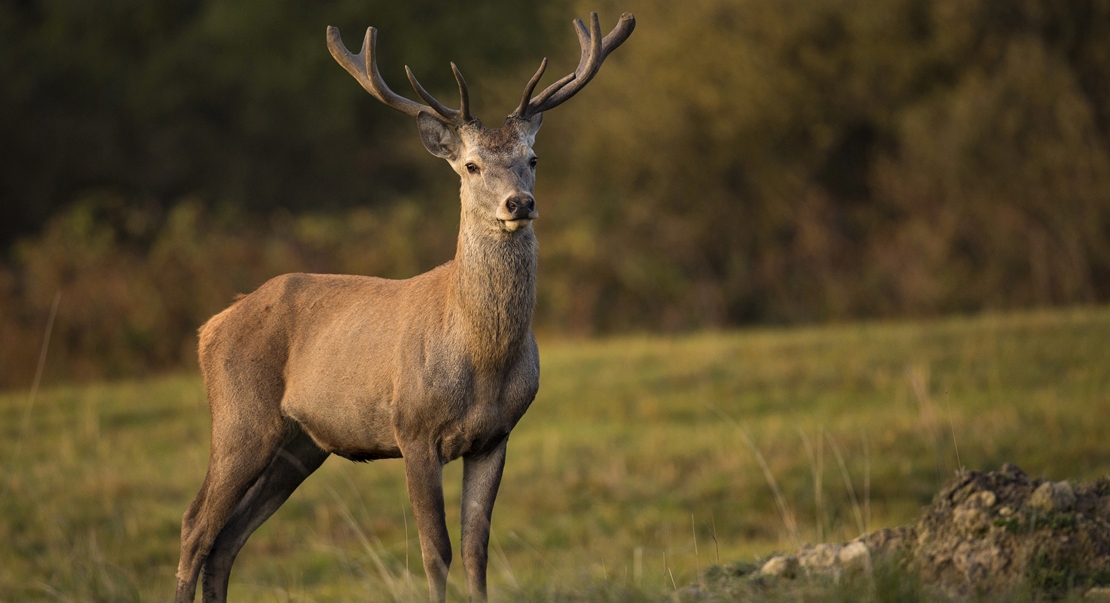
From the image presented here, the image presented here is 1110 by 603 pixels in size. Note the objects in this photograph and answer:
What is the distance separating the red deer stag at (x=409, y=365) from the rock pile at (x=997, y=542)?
4.91ft

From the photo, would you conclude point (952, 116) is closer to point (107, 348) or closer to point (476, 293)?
point (107, 348)

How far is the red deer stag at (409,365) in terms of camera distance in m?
5.22

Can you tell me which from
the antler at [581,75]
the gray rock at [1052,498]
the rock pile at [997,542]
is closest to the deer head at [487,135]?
the antler at [581,75]

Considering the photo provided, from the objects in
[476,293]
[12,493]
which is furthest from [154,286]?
[476,293]

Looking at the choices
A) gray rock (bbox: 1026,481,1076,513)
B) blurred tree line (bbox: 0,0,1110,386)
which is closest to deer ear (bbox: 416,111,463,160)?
gray rock (bbox: 1026,481,1076,513)

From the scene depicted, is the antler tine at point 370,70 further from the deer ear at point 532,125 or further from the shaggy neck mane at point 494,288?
the shaggy neck mane at point 494,288

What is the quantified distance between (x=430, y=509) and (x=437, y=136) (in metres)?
1.68

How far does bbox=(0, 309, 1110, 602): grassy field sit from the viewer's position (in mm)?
10211

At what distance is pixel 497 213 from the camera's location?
5.27 m

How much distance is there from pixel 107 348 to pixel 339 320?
1544cm

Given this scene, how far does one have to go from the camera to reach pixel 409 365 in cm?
533

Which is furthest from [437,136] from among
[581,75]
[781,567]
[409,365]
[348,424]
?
[781,567]

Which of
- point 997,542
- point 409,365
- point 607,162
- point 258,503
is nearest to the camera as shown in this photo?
point 409,365

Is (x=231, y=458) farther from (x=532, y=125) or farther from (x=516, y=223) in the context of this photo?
(x=532, y=125)
